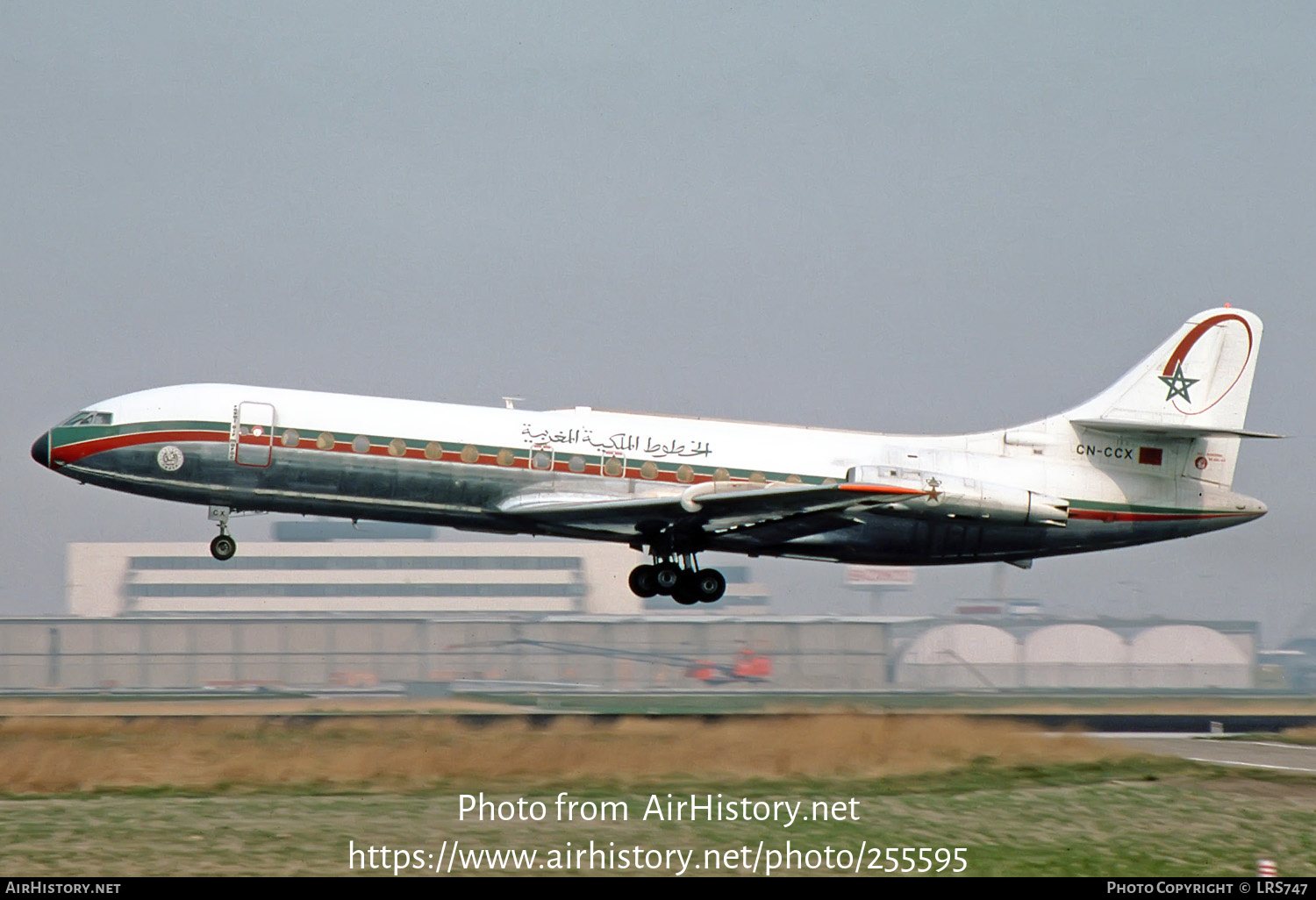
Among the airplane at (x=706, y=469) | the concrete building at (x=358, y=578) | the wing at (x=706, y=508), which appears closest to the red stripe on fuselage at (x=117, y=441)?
the airplane at (x=706, y=469)

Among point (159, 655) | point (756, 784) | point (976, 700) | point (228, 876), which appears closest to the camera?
point (228, 876)

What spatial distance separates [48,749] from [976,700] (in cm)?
3571

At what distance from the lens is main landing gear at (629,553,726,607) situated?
29.6 metres

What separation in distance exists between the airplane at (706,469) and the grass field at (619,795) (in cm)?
396

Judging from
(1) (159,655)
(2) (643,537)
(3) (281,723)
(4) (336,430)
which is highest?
(4) (336,430)

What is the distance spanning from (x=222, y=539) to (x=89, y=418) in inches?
134

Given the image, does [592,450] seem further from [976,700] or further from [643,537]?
[976,700]

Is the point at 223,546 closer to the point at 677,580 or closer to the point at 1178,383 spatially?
the point at 677,580

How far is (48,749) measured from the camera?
1094 inches

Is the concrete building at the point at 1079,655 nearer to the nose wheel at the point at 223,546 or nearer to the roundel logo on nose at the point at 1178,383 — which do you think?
Answer: the roundel logo on nose at the point at 1178,383

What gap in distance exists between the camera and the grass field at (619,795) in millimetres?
19750

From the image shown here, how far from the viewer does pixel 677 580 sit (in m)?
29.7

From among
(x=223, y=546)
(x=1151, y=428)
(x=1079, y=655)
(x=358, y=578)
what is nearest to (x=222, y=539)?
(x=223, y=546)
